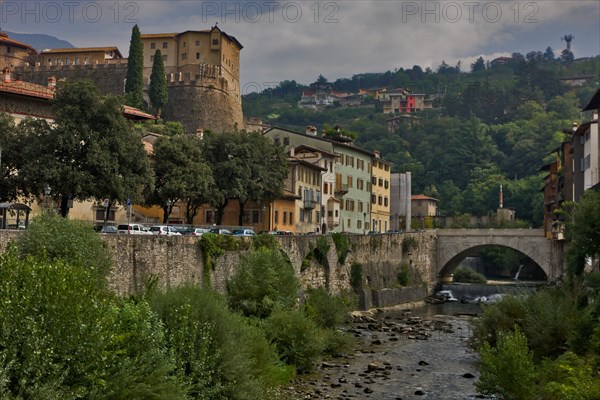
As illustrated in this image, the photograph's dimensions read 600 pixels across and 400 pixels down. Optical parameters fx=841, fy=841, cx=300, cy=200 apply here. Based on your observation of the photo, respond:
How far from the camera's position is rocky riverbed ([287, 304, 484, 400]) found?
3506cm

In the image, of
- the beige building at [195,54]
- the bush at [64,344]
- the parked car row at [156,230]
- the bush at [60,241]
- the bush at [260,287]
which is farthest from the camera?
the beige building at [195,54]

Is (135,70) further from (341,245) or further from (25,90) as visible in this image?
(25,90)

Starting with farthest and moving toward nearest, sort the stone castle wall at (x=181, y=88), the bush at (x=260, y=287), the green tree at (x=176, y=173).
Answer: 1. the stone castle wall at (x=181, y=88)
2. the green tree at (x=176, y=173)
3. the bush at (x=260, y=287)

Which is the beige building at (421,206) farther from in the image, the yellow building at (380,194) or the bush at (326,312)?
the bush at (326,312)

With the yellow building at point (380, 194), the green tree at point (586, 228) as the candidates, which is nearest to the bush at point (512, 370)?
the green tree at point (586, 228)

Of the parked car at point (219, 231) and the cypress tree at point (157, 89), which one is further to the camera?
the cypress tree at point (157, 89)

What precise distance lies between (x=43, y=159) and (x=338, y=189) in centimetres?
4761

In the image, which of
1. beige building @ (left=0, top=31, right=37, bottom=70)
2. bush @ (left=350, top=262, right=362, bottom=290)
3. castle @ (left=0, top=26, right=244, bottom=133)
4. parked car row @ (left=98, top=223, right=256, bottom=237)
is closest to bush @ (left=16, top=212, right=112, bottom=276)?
parked car row @ (left=98, top=223, right=256, bottom=237)

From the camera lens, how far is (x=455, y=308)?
75.4 meters

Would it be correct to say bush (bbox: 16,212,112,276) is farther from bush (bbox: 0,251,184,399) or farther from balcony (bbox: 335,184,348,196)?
balcony (bbox: 335,184,348,196)

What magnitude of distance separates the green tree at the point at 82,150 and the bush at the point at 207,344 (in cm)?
1769

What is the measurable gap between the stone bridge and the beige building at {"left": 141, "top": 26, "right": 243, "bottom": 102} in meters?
52.1

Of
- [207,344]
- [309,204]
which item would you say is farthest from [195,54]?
[207,344]

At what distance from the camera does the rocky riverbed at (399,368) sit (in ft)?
115
